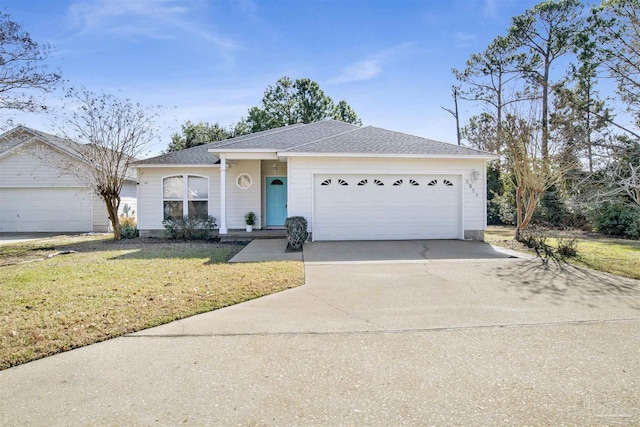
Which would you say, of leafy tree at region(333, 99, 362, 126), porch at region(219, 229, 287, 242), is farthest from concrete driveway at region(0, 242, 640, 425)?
leafy tree at region(333, 99, 362, 126)

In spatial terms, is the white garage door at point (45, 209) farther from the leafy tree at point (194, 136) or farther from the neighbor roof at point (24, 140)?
the leafy tree at point (194, 136)

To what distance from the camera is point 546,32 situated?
2294cm

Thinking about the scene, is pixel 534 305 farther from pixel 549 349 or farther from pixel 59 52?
pixel 59 52

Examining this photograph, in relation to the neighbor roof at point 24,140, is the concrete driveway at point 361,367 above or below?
below

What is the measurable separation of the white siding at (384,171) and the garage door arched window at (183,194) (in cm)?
458

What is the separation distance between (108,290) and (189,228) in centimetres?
749

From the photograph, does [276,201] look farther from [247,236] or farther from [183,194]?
[183,194]

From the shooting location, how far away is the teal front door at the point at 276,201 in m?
14.8

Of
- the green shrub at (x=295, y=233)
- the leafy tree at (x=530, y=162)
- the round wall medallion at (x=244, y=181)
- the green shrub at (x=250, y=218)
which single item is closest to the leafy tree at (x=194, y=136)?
the round wall medallion at (x=244, y=181)

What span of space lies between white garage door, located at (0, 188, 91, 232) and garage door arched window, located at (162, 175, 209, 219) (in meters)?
6.26

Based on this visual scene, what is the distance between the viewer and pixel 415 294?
6.00m

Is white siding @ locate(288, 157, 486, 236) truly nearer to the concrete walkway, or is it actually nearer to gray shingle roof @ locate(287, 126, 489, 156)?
gray shingle roof @ locate(287, 126, 489, 156)

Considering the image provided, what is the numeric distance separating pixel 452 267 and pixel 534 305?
2763 millimetres

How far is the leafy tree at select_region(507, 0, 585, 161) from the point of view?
72.0 ft
